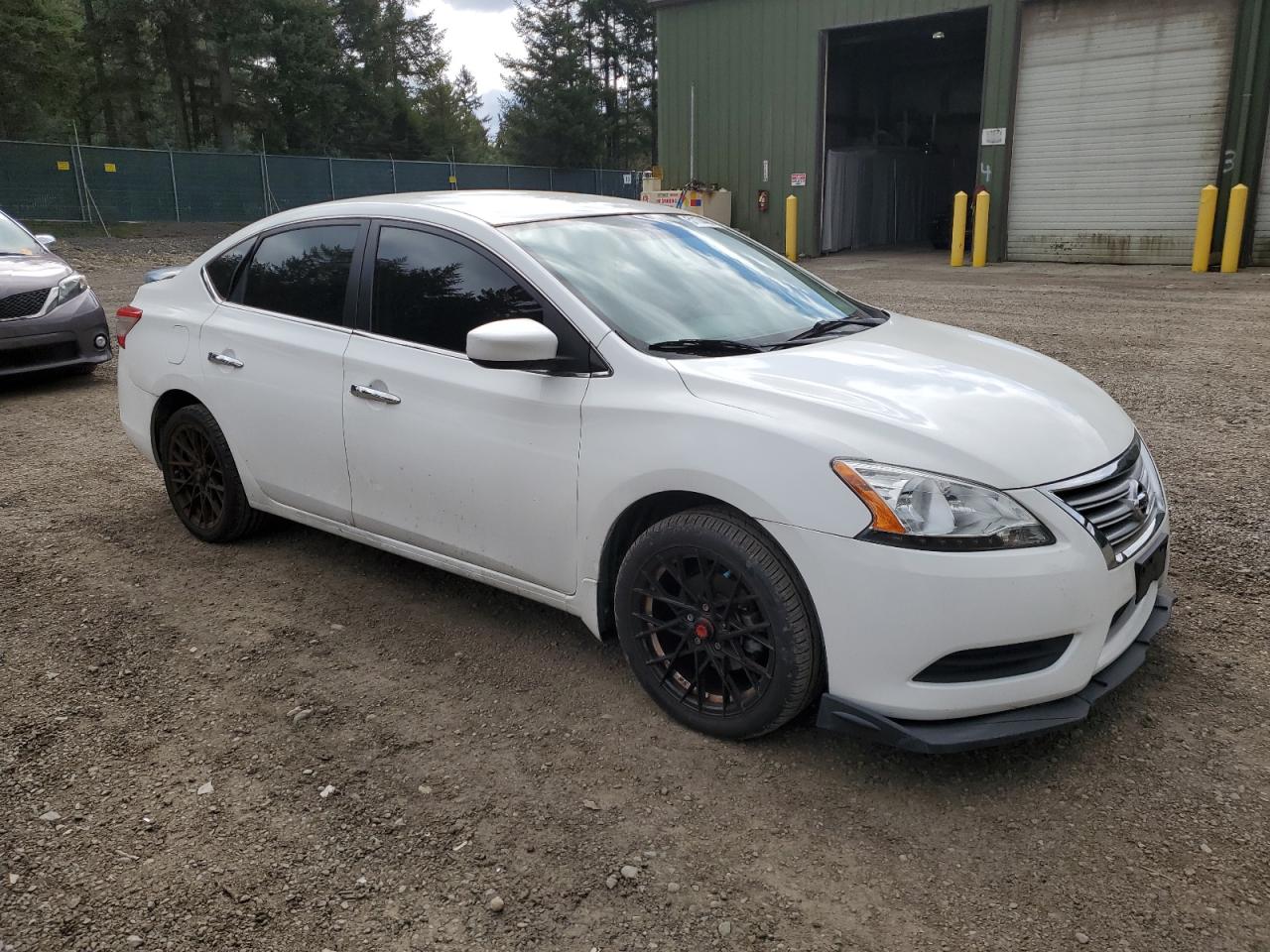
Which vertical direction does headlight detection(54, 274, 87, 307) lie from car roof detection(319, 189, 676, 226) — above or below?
below

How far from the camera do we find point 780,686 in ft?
8.97

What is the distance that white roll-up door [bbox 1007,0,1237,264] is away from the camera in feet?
54.0

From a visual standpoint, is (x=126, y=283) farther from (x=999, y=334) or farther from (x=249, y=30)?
(x=249, y=30)

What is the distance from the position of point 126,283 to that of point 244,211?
13327 millimetres

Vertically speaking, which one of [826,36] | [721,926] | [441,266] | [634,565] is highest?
[826,36]

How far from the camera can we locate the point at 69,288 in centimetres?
826

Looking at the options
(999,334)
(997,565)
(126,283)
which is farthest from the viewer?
(126,283)

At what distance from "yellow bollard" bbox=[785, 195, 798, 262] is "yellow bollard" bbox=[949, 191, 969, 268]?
11.6ft

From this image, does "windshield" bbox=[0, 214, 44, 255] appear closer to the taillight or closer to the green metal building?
the taillight

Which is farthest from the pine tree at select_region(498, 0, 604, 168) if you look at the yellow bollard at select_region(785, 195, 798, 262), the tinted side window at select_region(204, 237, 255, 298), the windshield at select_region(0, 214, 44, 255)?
the tinted side window at select_region(204, 237, 255, 298)

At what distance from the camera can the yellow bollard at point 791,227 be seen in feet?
69.9

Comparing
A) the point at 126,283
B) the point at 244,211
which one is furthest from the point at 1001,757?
the point at 244,211

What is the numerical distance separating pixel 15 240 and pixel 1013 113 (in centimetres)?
1658

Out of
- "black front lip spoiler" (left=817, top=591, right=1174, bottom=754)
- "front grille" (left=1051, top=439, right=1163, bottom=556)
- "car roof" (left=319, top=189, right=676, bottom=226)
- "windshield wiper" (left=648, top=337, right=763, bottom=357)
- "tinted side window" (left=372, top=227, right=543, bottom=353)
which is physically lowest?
"black front lip spoiler" (left=817, top=591, right=1174, bottom=754)
